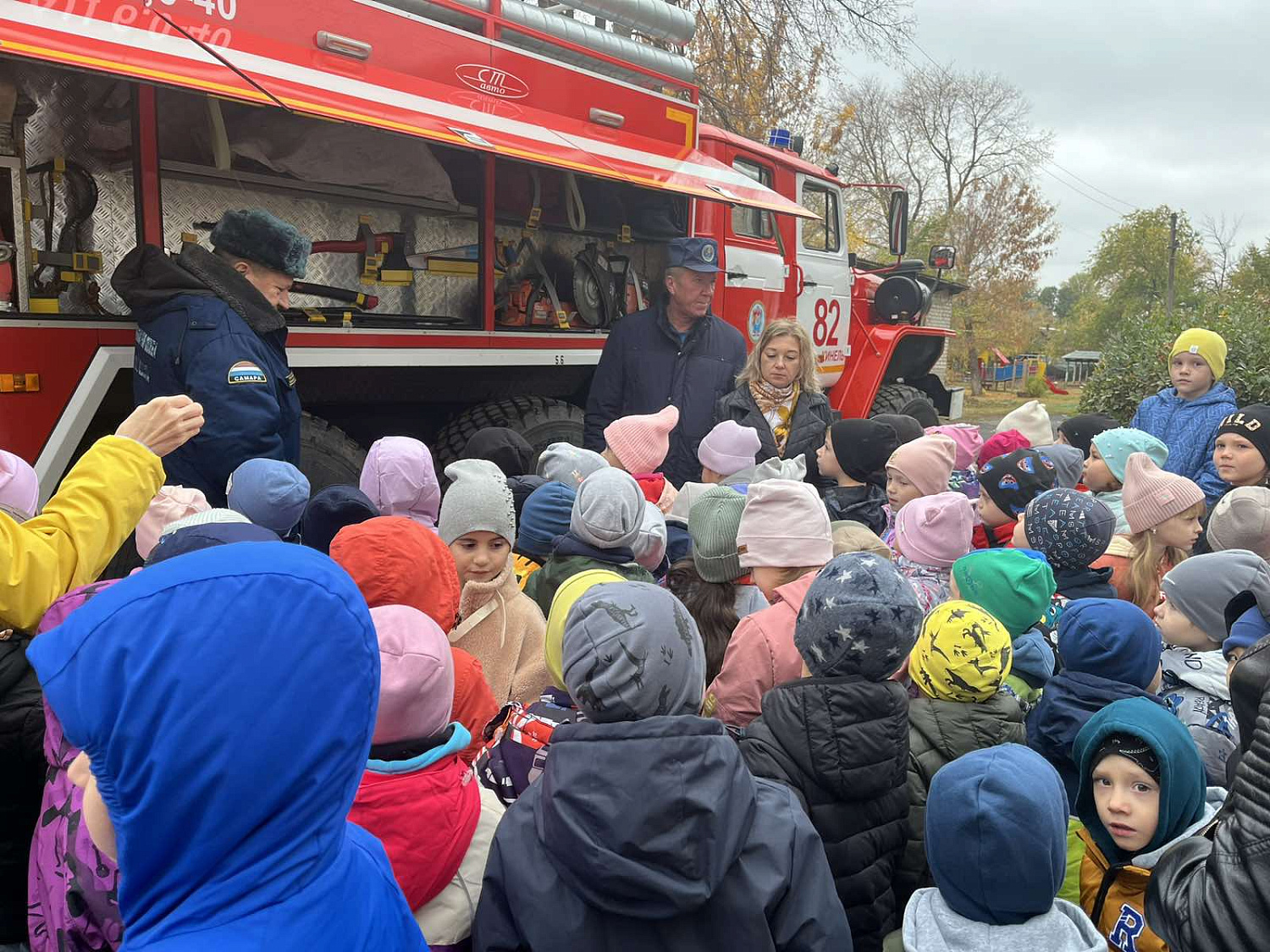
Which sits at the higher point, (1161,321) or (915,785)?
(1161,321)

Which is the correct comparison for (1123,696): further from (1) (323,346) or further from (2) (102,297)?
(2) (102,297)

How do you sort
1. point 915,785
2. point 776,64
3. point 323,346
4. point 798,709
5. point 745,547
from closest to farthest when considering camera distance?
point 798,709 < point 915,785 < point 745,547 < point 323,346 < point 776,64

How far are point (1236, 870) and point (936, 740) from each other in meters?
0.81

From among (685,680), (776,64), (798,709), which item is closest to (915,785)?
(798,709)

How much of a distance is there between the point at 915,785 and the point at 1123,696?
58 centimetres

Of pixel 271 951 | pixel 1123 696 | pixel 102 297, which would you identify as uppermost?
pixel 102 297

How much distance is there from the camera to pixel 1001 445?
14.8 feet

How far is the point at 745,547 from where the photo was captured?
106 inches

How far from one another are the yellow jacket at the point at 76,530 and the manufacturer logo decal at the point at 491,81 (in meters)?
3.14

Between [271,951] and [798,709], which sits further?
[798,709]

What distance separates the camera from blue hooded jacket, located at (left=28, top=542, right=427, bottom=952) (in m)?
0.93

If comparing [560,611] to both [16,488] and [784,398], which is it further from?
[784,398]

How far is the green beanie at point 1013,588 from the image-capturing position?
2471 millimetres

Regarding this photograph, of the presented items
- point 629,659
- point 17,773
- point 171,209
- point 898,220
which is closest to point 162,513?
point 17,773
